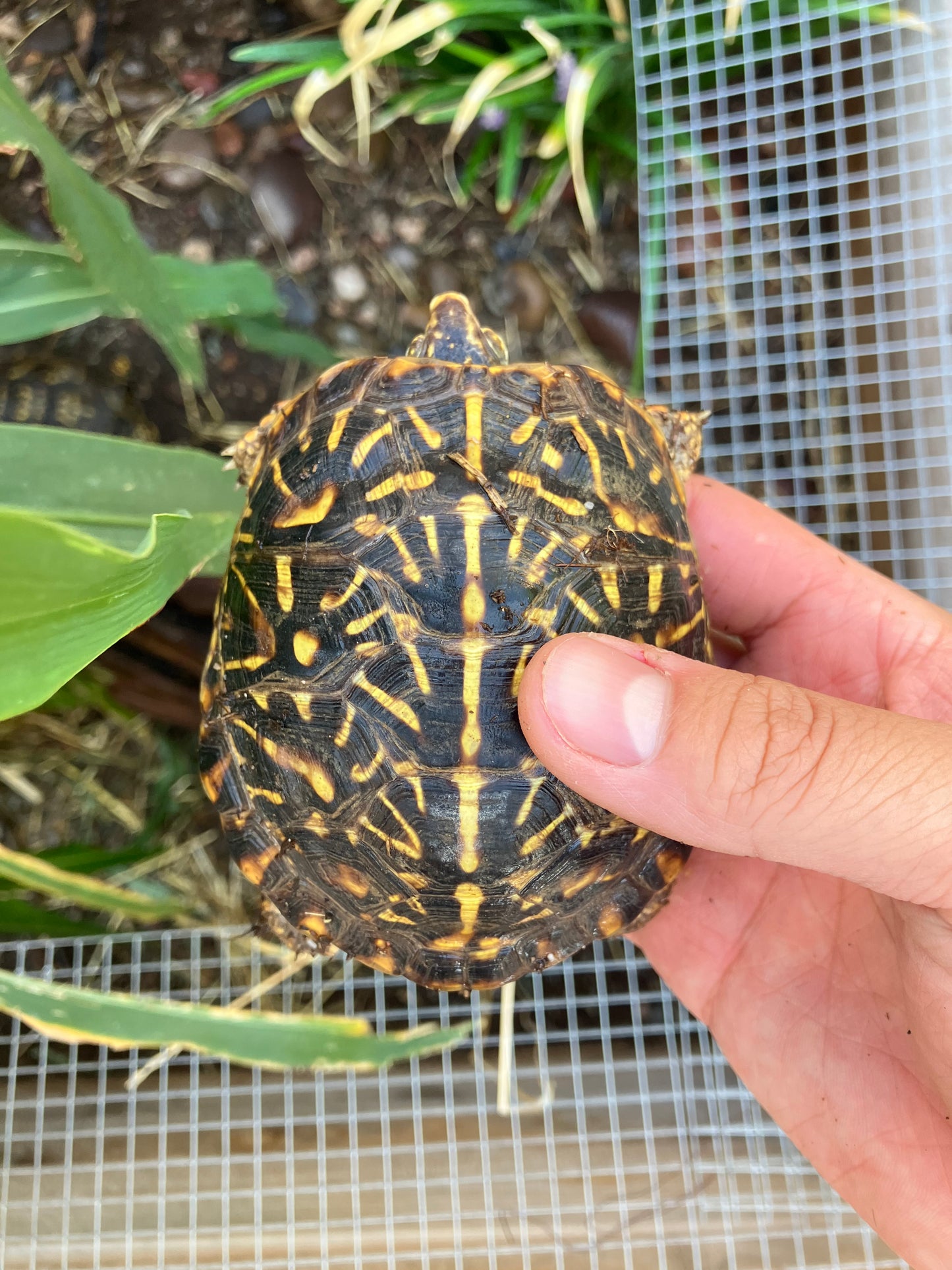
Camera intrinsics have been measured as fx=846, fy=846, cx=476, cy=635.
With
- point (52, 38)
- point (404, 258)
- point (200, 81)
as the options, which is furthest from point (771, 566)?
point (52, 38)

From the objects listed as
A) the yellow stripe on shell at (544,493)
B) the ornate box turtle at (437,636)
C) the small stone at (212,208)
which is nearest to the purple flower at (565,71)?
the small stone at (212,208)

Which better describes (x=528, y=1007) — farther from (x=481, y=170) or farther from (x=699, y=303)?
(x=481, y=170)

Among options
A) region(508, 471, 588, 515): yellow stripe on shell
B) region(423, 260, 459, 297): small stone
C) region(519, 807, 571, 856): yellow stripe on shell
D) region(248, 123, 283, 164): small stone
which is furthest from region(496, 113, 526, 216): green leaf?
region(519, 807, 571, 856): yellow stripe on shell

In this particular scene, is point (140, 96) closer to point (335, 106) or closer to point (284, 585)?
point (335, 106)

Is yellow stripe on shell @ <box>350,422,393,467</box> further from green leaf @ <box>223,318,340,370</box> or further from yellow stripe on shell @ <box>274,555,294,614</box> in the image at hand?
green leaf @ <box>223,318,340,370</box>

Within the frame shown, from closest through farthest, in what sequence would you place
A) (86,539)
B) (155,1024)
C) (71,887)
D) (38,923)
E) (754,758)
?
(86,539) < (754,758) < (155,1024) < (71,887) < (38,923)

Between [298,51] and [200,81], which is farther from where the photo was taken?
[200,81]

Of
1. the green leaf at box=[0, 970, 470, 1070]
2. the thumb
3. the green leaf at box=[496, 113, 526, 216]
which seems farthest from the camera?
the green leaf at box=[496, 113, 526, 216]
